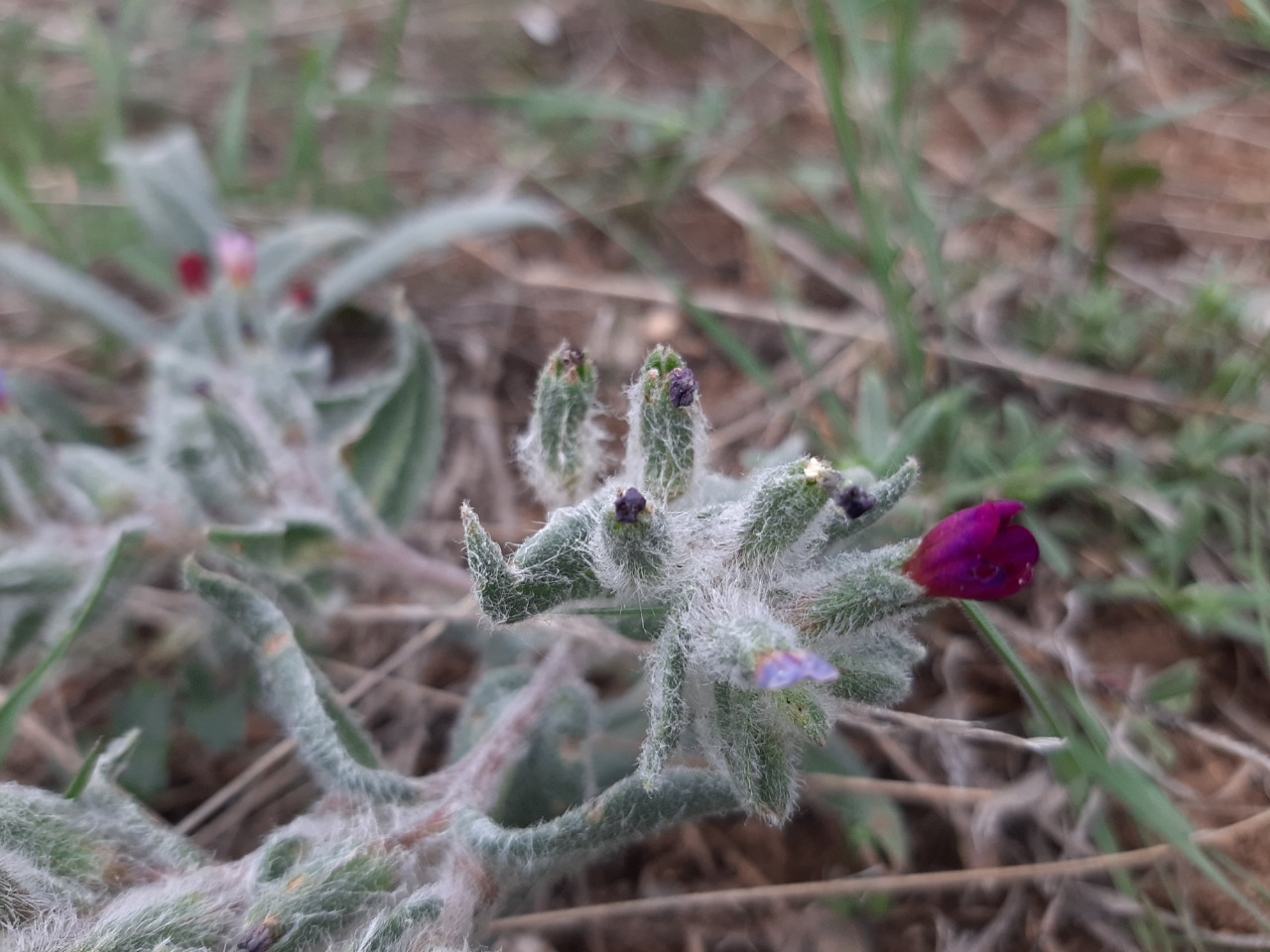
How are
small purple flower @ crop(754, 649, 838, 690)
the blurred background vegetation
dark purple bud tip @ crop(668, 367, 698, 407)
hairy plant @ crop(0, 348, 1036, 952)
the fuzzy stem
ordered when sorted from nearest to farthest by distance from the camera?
small purple flower @ crop(754, 649, 838, 690) < hairy plant @ crop(0, 348, 1036, 952) < the fuzzy stem < dark purple bud tip @ crop(668, 367, 698, 407) < the blurred background vegetation

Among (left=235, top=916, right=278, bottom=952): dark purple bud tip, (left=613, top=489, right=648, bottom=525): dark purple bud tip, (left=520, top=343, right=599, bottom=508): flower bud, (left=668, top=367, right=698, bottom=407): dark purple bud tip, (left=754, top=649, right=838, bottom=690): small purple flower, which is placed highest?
(left=668, top=367, right=698, bottom=407): dark purple bud tip

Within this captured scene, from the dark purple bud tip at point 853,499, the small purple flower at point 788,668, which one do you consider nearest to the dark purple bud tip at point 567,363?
the dark purple bud tip at point 853,499

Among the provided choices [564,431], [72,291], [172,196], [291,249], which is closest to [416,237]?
[291,249]

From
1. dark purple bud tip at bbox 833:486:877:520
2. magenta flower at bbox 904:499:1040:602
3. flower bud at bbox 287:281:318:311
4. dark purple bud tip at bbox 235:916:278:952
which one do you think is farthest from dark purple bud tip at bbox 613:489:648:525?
flower bud at bbox 287:281:318:311

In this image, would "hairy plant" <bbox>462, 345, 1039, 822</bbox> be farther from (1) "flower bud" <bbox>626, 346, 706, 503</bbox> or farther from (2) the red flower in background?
(2) the red flower in background

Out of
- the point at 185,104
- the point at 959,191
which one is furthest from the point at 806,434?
the point at 185,104

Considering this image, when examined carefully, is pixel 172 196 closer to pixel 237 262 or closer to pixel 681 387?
pixel 237 262

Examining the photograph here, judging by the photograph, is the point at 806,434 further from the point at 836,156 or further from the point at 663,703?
the point at 836,156
